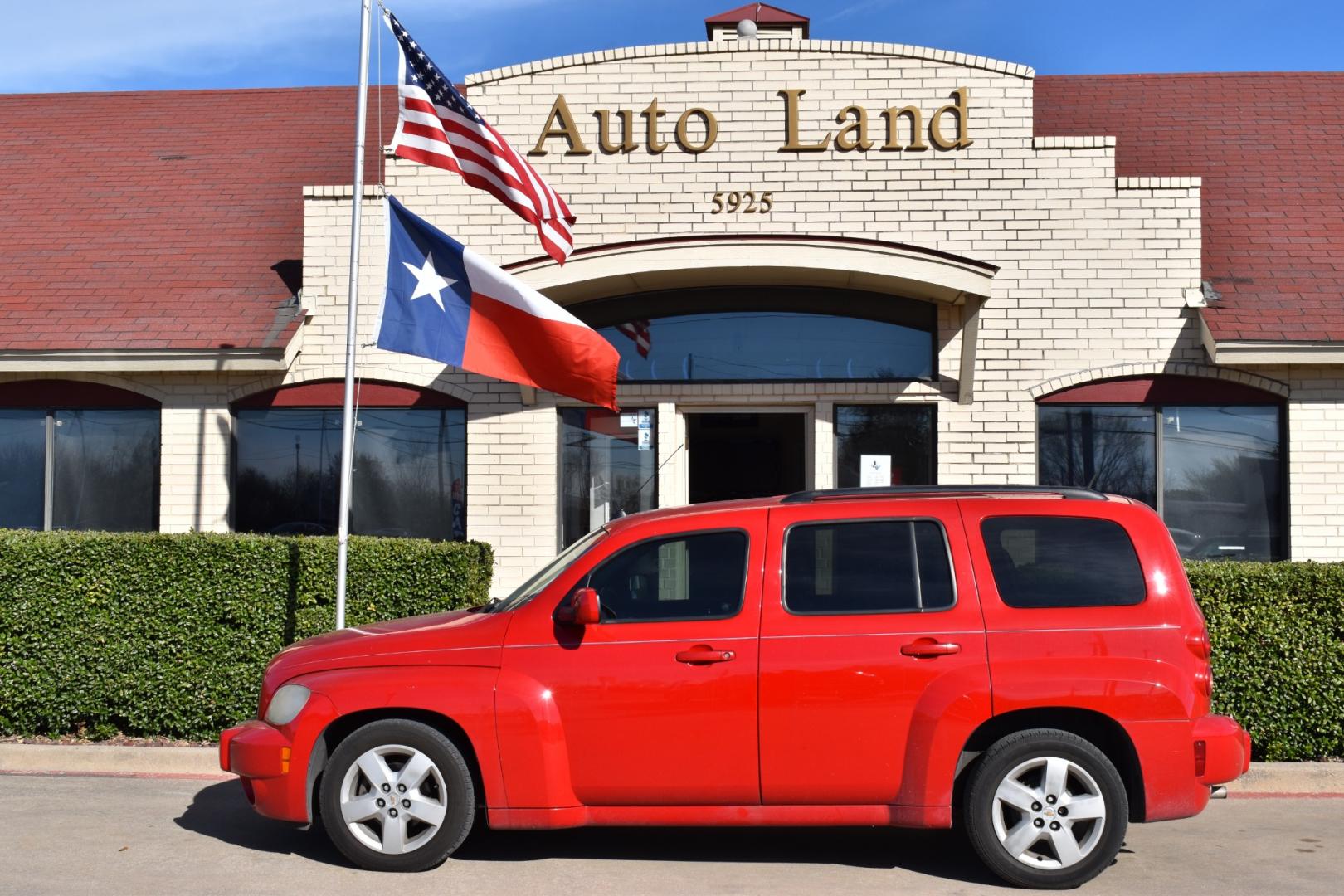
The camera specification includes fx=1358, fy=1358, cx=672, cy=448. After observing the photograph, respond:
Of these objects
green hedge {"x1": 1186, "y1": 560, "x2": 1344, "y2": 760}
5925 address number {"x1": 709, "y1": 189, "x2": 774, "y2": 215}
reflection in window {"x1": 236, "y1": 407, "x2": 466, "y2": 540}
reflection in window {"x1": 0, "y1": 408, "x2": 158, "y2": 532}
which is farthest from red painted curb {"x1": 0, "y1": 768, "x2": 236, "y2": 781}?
green hedge {"x1": 1186, "y1": 560, "x2": 1344, "y2": 760}

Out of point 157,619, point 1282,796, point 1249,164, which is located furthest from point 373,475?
point 1249,164

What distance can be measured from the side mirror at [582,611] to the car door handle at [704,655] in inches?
16.9

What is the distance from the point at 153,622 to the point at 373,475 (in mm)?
2936

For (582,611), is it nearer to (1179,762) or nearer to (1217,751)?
(1179,762)

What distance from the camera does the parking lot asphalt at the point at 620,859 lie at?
6.16 m

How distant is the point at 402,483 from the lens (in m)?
11.8

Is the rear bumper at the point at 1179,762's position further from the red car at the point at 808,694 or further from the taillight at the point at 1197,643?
the taillight at the point at 1197,643

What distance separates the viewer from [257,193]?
44.1ft

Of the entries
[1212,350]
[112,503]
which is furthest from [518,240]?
[1212,350]

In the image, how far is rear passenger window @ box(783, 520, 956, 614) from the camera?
6340 mm

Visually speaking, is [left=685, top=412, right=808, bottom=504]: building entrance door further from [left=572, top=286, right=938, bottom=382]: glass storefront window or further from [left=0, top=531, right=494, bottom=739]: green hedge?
[left=0, top=531, right=494, bottom=739]: green hedge

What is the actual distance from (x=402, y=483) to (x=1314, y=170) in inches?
354

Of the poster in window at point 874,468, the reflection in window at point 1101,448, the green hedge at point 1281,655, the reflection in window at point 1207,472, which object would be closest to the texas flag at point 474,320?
the poster in window at point 874,468

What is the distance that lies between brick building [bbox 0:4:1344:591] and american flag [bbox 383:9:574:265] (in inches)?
60.6
